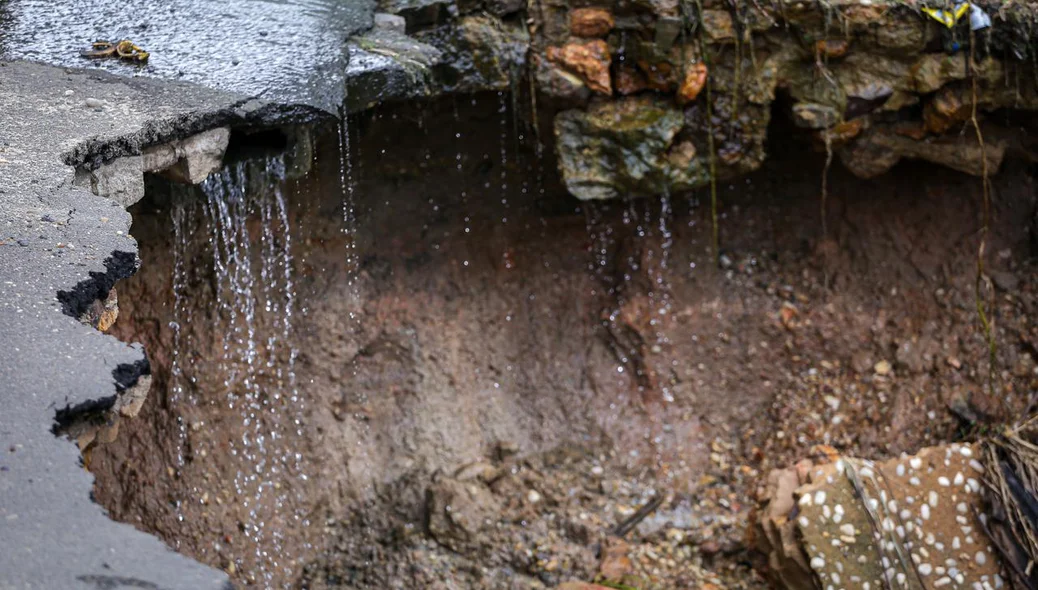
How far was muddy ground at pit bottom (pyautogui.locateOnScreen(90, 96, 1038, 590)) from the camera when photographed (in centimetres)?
424

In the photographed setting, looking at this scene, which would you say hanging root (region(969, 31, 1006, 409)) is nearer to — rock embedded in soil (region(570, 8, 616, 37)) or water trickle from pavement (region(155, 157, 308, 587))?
rock embedded in soil (region(570, 8, 616, 37))

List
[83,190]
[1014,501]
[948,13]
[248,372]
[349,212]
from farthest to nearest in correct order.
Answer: [349,212] < [248,372] < [948,13] < [1014,501] < [83,190]

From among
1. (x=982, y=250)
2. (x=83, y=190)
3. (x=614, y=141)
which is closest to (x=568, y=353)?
(x=614, y=141)

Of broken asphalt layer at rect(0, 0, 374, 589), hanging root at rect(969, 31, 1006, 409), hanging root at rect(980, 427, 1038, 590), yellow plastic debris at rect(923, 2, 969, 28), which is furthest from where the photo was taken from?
hanging root at rect(969, 31, 1006, 409)

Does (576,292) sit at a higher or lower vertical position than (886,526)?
higher

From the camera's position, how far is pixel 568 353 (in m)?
4.98

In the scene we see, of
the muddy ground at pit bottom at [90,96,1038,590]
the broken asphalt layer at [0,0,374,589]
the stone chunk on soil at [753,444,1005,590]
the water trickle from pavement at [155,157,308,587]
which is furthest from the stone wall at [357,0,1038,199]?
the stone chunk on soil at [753,444,1005,590]

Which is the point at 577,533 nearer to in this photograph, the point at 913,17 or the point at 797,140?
the point at 797,140

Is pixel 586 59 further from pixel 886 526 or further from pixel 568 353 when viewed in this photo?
pixel 886 526

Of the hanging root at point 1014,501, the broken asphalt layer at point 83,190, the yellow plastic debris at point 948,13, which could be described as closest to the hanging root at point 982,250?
the yellow plastic debris at point 948,13

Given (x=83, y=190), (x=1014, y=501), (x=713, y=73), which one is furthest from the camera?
(x=713, y=73)

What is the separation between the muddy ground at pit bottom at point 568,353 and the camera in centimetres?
424

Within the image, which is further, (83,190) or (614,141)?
(614,141)

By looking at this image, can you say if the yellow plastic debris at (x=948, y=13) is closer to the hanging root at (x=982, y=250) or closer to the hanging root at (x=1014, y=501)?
the hanging root at (x=982, y=250)
